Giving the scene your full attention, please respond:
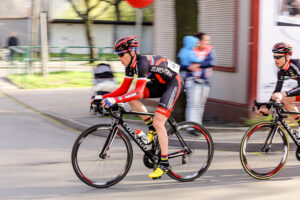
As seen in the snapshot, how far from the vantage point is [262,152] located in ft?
20.0

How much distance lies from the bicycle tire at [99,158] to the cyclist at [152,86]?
1.15ft

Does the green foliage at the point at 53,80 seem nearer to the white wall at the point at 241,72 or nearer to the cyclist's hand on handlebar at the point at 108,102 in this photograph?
the white wall at the point at 241,72

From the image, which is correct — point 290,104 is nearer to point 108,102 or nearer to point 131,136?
point 131,136

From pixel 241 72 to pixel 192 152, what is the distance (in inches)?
164

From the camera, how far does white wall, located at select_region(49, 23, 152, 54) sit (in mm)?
38653

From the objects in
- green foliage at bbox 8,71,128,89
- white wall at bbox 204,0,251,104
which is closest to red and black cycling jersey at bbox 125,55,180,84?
white wall at bbox 204,0,251,104

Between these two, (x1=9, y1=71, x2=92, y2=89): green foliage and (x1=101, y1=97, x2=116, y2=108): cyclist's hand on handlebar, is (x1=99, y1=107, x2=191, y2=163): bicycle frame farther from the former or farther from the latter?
(x1=9, y1=71, x2=92, y2=89): green foliage

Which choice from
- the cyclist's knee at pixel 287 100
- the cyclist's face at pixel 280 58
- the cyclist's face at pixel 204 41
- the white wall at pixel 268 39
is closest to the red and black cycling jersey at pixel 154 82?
the cyclist's face at pixel 280 58

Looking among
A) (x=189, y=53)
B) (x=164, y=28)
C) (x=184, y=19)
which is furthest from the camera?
(x=164, y=28)

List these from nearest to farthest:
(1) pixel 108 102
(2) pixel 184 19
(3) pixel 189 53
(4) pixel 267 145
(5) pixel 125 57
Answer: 1. (1) pixel 108 102
2. (5) pixel 125 57
3. (4) pixel 267 145
4. (3) pixel 189 53
5. (2) pixel 184 19

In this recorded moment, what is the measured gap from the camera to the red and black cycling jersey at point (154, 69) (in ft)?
18.2

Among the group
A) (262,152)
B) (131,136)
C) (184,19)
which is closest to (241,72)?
(184,19)

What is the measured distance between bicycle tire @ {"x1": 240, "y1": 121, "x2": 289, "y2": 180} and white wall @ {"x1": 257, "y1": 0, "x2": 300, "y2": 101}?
137 inches

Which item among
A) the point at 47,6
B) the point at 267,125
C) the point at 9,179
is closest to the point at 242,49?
the point at 267,125
